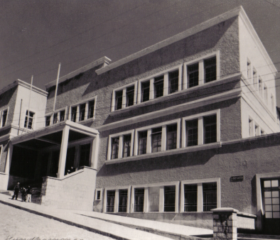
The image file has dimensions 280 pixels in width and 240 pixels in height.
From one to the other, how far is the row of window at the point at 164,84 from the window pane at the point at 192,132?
2.29 metres

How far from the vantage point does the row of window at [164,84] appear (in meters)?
20.2

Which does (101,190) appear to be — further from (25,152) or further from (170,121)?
(25,152)

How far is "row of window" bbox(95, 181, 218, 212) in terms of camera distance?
17797mm

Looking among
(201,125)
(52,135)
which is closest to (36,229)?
(201,125)

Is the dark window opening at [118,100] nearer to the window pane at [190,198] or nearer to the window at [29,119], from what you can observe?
the window pane at [190,198]

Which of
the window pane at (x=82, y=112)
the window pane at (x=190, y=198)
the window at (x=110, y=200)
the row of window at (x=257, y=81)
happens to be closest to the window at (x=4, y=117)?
the window pane at (x=82, y=112)

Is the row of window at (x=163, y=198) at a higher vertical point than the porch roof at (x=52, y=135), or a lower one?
lower

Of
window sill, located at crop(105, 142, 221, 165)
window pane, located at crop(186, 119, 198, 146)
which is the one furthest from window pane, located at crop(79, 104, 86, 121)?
window pane, located at crop(186, 119, 198, 146)

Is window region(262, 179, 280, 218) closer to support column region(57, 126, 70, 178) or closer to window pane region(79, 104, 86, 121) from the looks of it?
support column region(57, 126, 70, 178)

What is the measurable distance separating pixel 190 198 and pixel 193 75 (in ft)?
23.5

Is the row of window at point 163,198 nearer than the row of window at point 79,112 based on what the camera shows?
Yes

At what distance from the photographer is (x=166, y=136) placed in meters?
20.9

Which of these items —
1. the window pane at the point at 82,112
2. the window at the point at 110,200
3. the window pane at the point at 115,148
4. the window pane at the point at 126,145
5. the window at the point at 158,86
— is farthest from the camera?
the window pane at the point at 82,112

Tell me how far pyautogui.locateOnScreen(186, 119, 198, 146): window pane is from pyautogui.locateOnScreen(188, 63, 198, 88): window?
2.32 metres
